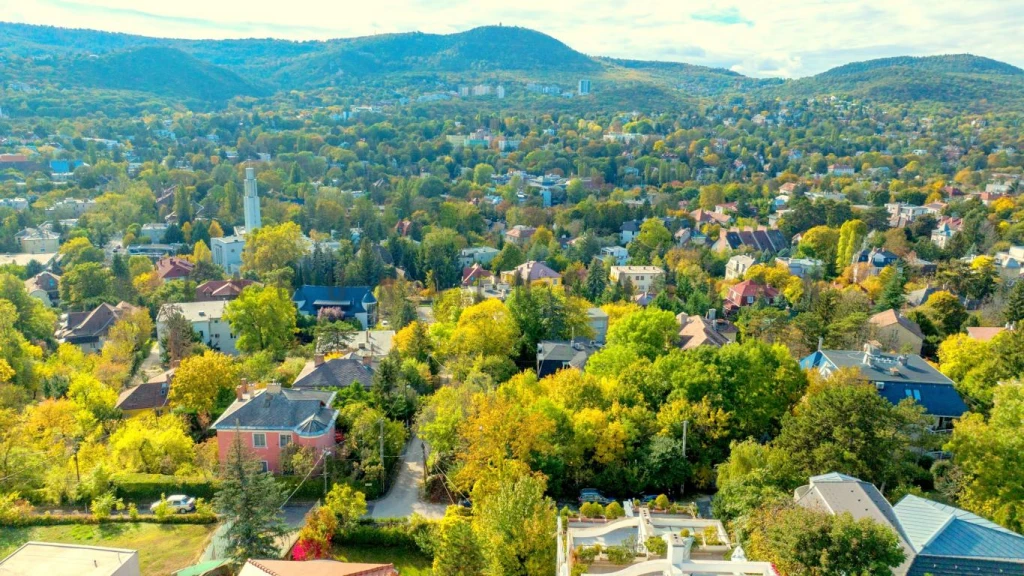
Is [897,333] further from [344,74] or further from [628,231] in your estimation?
[344,74]

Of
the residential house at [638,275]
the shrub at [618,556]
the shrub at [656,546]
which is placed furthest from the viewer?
the residential house at [638,275]

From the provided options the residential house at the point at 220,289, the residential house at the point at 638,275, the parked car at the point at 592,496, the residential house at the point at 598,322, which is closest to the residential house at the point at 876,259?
the residential house at the point at 638,275

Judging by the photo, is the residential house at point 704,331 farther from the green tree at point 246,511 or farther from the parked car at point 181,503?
the parked car at point 181,503

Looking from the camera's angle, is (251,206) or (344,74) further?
(344,74)

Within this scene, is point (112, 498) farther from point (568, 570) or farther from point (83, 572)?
point (568, 570)

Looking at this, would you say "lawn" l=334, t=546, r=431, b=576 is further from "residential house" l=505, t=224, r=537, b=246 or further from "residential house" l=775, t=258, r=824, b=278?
"residential house" l=505, t=224, r=537, b=246

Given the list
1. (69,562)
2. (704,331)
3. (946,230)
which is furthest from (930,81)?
(69,562)
